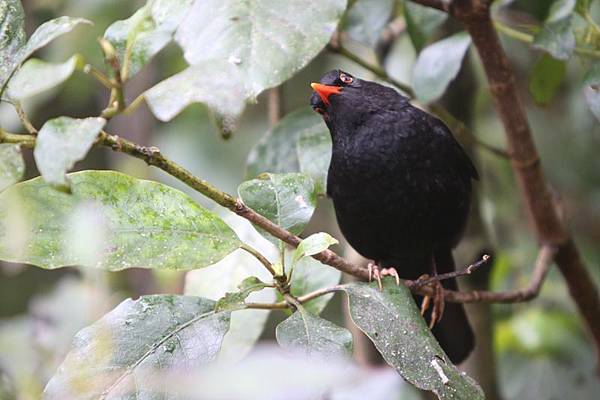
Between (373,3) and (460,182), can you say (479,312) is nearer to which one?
(460,182)

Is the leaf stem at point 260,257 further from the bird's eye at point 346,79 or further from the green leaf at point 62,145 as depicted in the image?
the bird's eye at point 346,79

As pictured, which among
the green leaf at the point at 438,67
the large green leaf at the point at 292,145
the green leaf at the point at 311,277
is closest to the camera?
the green leaf at the point at 311,277

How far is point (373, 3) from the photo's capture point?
331cm

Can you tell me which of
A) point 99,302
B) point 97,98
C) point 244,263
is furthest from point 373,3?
point 97,98

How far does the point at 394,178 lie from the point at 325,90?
0.42 m

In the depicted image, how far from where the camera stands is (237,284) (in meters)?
2.64

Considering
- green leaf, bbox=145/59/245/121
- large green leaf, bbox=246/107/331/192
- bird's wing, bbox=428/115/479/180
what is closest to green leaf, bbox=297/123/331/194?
large green leaf, bbox=246/107/331/192

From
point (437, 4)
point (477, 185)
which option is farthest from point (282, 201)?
point (477, 185)

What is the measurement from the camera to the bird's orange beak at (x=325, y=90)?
127 inches

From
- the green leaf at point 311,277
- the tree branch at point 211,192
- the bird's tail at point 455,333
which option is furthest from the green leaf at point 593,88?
the bird's tail at point 455,333

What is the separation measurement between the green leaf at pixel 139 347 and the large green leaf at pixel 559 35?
140 cm

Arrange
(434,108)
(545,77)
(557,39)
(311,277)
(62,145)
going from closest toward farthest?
(62,145)
(311,277)
(557,39)
(545,77)
(434,108)

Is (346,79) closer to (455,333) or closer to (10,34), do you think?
(455,333)

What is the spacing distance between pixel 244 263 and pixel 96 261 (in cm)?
80
